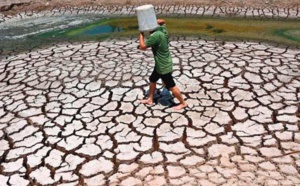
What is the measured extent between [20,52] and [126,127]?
4.08m

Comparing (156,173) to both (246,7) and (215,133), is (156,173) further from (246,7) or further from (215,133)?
(246,7)

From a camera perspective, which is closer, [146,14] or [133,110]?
[146,14]

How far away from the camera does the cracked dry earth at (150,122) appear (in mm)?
3748

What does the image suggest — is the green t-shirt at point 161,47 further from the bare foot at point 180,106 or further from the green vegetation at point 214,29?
the green vegetation at point 214,29

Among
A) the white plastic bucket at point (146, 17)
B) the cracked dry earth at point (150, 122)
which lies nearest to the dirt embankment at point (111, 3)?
the cracked dry earth at point (150, 122)

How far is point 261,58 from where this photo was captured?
→ 6277mm

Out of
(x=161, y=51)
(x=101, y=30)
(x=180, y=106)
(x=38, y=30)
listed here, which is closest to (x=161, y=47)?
(x=161, y=51)

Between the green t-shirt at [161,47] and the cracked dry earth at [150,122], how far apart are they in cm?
64

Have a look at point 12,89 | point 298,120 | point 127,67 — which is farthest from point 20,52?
point 298,120

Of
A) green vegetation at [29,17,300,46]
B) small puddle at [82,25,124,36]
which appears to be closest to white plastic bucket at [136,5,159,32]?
green vegetation at [29,17,300,46]

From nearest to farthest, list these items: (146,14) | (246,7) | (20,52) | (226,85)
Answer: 1. (146,14)
2. (226,85)
3. (20,52)
4. (246,7)

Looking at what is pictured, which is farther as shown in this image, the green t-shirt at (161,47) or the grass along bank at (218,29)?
the grass along bank at (218,29)

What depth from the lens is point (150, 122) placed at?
4.56 meters

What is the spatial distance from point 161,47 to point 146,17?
0.40 metres
